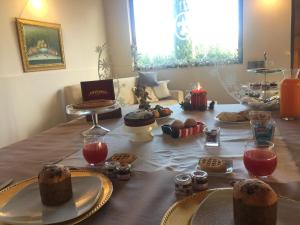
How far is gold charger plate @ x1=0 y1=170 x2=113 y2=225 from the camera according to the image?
654 millimetres

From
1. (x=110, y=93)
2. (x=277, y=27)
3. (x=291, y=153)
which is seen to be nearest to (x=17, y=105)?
(x=110, y=93)

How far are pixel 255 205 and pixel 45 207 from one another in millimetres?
484

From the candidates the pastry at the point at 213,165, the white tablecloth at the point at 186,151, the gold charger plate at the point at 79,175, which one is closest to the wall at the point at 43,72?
the white tablecloth at the point at 186,151

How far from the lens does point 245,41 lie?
4.57 m

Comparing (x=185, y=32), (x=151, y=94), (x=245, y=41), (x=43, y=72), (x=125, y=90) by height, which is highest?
(x=185, y=32)

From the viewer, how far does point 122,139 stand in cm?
131

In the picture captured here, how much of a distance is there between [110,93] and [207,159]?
1.03 m

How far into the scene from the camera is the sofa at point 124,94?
3501mm

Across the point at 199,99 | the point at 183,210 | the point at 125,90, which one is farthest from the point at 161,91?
the point at 183,210

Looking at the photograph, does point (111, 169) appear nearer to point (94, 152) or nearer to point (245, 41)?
point (94, 152)

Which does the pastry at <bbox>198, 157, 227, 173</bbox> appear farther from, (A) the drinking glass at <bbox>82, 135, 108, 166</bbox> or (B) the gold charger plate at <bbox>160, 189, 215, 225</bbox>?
(A) the drinking glass at <bbox>82, 135, 108, 166</bbox>

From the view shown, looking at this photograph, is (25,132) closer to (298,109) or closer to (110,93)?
(110,93)

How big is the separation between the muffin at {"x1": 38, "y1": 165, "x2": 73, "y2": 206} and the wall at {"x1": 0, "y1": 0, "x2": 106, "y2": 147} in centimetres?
243

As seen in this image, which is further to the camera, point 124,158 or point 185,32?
point 185,32
